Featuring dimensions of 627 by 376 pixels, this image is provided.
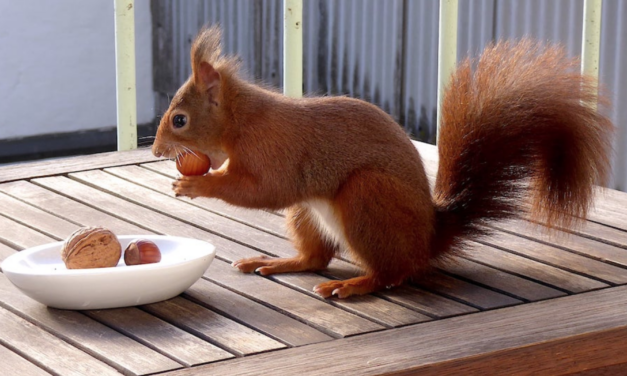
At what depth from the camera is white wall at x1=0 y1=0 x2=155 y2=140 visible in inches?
210

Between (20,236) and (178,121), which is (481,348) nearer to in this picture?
(178,121)

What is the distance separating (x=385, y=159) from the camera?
1650 millimetres

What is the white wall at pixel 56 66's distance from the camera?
17.5 ft

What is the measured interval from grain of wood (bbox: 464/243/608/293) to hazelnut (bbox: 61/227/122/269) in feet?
2.10

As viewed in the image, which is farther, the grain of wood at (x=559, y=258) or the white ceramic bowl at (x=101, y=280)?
the grain of wood at (x=559, y=258)

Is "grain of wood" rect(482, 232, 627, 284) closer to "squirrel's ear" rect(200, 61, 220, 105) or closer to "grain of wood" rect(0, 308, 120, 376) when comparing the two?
"squirrel's ear" rect(200, 61, 220, 105)

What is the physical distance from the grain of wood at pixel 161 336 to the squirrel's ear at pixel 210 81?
1.26 feet

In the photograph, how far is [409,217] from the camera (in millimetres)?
1635

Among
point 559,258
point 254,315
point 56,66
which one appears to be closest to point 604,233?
point 559,258

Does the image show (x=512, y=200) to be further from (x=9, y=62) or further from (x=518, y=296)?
(x=9, y=62)

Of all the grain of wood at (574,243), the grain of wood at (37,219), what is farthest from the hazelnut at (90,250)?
the grain of wood at (574,243)

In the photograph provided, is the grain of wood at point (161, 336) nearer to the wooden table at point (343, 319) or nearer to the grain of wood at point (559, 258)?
the wooden table at point (343, 319)

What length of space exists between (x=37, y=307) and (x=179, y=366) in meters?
0.35

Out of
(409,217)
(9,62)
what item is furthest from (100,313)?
(9,62)
